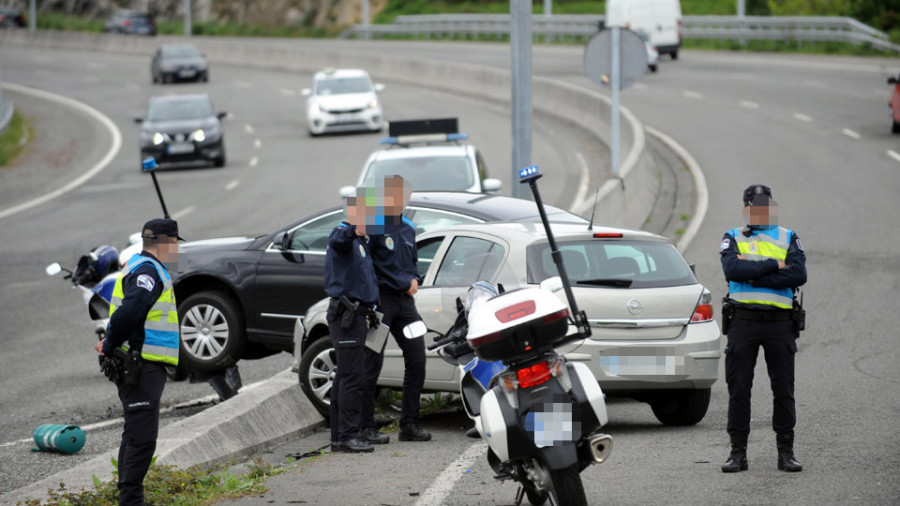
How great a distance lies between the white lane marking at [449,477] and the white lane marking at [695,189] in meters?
8.52

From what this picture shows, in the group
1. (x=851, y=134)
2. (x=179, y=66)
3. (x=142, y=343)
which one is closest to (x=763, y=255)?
(x=142, y=343)

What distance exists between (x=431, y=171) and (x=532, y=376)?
1053 cm

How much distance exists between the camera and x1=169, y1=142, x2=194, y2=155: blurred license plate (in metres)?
30.4

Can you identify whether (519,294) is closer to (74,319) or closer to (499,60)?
(74,319)

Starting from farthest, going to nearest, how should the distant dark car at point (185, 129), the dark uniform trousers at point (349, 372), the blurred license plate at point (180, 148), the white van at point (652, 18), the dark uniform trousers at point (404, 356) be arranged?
the white van at point (652, 18)
the blurred license plate at point (180, 148)
the distant dark car at point (185, 129)
the dark uniform trousers at point (404, 356)
the dark uniform trousers at point (349, 372)

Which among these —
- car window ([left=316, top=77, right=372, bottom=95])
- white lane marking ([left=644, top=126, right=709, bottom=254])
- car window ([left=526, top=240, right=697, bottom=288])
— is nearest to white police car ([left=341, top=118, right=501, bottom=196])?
white lane marking ([left=644, top=126, right=709, bottom=254])

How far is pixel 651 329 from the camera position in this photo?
8.85 metres

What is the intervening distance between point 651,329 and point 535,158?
1925 cm

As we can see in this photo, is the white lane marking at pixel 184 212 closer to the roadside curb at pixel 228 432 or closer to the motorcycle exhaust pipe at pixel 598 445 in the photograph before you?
the roadside curb at pixel 228 432

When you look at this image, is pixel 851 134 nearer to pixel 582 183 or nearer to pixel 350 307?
pixel 582 183

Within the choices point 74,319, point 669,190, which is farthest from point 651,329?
point 669,190

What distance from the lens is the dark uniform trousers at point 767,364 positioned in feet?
25.2

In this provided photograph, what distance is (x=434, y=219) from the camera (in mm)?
11281

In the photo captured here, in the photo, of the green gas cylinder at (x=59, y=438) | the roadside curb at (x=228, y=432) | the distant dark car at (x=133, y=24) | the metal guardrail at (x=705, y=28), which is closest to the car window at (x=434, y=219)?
the roadside curb at (x=228, y=432)
